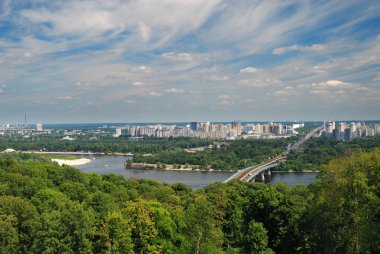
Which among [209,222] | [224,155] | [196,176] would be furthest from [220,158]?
[209,222]

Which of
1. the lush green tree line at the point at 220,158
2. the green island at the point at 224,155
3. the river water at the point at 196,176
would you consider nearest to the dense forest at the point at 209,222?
the river water at the point at 196,176

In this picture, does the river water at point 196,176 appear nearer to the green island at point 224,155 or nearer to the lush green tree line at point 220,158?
the green island at point 224,155

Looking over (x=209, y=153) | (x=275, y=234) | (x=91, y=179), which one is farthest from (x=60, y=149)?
(x=275, y=234)

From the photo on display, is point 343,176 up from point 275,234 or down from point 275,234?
up

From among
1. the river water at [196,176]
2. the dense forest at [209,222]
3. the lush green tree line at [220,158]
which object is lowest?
the river water at [196,176]

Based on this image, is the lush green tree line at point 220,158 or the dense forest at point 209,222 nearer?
the dense forest at point 209,222

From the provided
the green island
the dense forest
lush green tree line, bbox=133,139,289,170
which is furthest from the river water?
the dense forest

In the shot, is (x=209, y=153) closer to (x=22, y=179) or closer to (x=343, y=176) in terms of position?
(x=22, y=179)

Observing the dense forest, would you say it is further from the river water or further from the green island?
the green island
